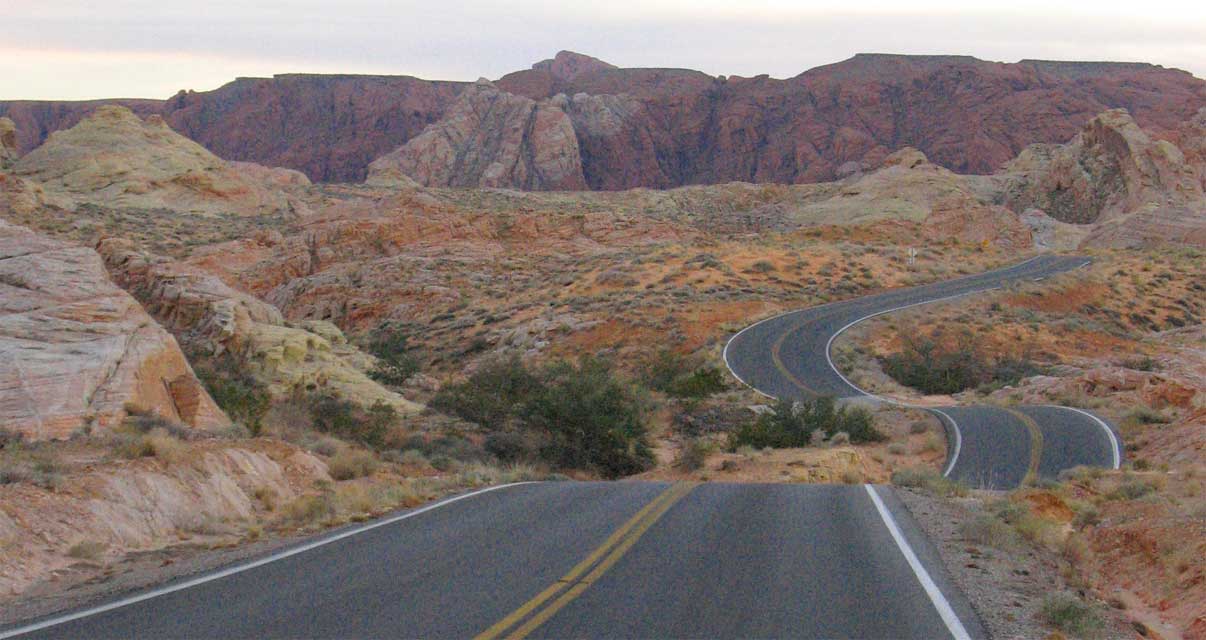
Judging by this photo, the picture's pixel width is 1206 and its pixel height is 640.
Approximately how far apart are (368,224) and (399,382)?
111ft

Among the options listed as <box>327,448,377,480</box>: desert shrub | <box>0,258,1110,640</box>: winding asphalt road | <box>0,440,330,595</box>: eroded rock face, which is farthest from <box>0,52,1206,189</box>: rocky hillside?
<box>0,258,1110,640</box>: winding asphalt road

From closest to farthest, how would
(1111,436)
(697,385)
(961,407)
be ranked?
(1111,436) < (961,407) < (697,385)

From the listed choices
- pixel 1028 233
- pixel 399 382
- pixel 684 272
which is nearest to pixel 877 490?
pixel 399 382

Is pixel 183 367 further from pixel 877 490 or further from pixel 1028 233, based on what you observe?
pixel 1028 233

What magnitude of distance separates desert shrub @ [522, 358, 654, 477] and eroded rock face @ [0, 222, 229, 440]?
25.2ft

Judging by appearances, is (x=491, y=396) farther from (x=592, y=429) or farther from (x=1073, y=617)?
(x=1073, y=617)

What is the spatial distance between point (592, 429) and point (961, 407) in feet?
42.9

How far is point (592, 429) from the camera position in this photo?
24.3 meters

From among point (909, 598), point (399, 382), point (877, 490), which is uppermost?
point (909, 598)

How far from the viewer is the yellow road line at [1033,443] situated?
20.0 meters

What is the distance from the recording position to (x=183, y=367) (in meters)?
19.3

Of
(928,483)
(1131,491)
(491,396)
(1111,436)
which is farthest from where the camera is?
(491,396)

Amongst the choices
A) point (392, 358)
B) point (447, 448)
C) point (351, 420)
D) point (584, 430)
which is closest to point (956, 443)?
point (584, 430)

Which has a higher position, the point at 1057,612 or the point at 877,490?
the point at 1057,612
